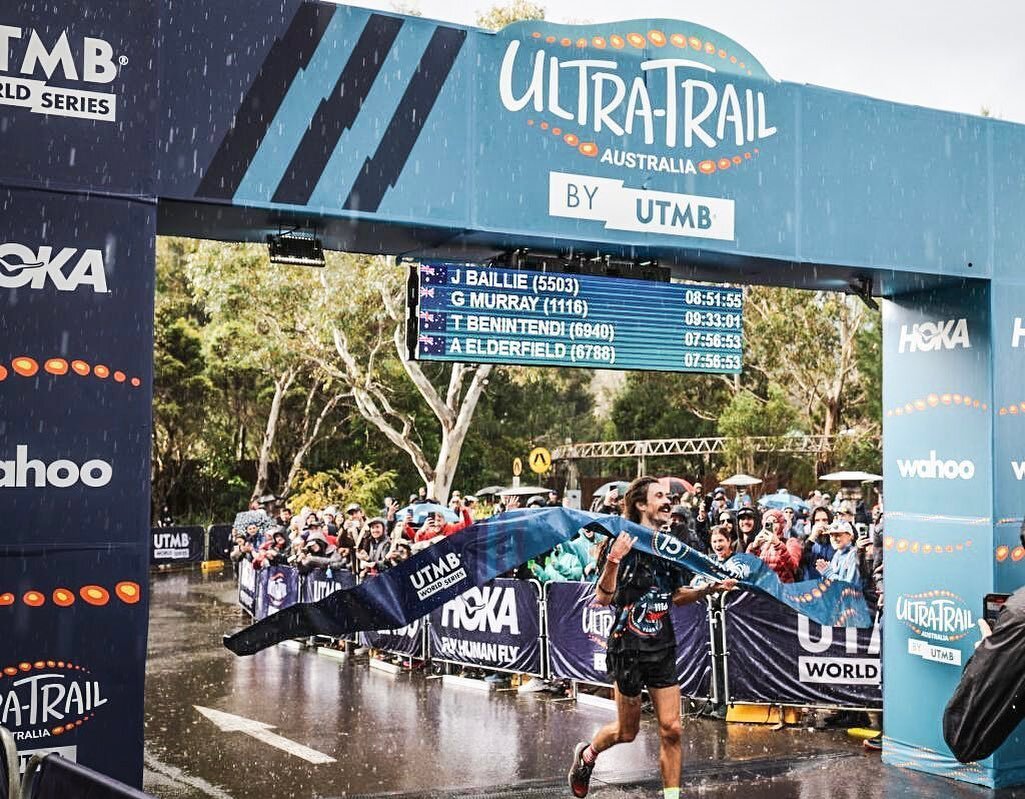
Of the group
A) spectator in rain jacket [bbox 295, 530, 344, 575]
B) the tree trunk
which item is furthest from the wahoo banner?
the tree trunk

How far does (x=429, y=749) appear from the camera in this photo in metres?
10.4

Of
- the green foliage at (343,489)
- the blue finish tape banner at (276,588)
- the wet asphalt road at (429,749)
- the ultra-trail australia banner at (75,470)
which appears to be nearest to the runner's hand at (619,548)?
the wet asphalt road at (429,749)

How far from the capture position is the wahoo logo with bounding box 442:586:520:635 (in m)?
13.5

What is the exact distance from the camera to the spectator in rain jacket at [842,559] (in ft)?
39.3

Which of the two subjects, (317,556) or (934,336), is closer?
(934,336)

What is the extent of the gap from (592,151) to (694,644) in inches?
232

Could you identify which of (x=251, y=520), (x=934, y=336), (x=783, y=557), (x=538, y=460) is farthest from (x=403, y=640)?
(x=251, y=520)

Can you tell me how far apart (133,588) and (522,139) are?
3.53m

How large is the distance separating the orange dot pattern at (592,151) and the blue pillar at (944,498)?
225cm

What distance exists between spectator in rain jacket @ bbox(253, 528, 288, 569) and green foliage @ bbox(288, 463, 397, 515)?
1818cm

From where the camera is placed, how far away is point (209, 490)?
1913 inches

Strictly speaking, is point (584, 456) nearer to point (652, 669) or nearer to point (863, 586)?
point (863, 586)

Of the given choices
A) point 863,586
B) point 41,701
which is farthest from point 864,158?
point 41,701

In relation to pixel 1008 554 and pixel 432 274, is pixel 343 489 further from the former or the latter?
pixel 432 274
